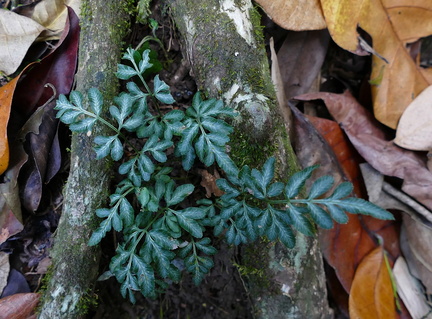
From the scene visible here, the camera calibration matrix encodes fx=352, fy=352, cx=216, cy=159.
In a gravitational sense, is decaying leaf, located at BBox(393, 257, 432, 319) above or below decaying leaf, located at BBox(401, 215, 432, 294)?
below

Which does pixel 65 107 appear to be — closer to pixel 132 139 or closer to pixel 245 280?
pixel 132 139

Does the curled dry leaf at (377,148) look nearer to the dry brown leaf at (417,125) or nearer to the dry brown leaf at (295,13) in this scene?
the dry brown leaf at (417,125)

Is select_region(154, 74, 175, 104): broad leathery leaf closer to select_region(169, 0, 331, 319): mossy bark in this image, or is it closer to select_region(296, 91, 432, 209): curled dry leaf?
select_region(169, 0, 331, 319): mossy bark

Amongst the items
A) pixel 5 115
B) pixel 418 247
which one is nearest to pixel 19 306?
pixel 5 115

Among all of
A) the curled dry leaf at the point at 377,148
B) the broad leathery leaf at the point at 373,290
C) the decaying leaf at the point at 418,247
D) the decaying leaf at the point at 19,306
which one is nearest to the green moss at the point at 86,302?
the decaying leaf at the point at 19,306

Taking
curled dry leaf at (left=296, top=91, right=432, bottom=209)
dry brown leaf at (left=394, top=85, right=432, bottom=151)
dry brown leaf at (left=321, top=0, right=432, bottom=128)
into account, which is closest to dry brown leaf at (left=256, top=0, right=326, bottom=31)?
dry brown leaf at (left=321, top=0, right=432, bottom=128)

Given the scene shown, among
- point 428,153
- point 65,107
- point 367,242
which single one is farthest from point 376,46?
point 65,107
